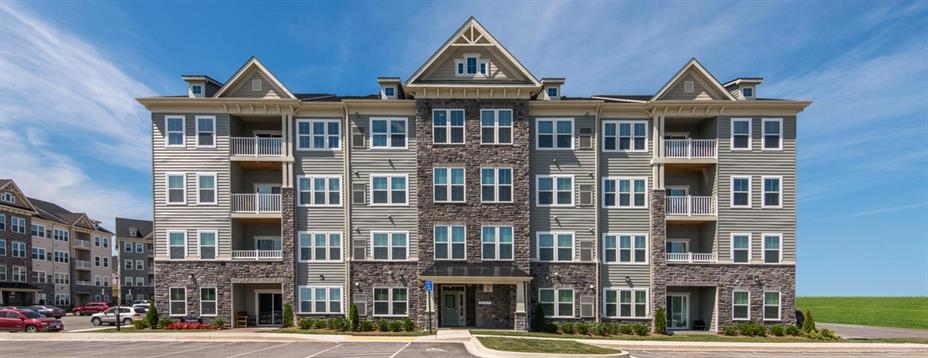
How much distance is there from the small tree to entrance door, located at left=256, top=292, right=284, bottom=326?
4788mm

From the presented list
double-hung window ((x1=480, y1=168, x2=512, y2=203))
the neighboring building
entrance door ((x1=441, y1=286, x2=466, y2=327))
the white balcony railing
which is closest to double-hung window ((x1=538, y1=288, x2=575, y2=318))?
entrance door ((x1=441, y1=286, x2=466, y2=327))

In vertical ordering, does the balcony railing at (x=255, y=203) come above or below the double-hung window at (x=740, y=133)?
below

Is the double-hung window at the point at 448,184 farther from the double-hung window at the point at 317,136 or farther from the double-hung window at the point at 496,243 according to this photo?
the double-hung window at the point at 317,136

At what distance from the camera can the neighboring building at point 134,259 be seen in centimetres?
7775

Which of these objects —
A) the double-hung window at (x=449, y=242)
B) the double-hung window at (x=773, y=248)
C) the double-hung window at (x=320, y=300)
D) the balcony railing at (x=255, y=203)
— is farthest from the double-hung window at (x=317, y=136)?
the double-hung window at (x=773, y=248)

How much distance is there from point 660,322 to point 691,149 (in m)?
9.57

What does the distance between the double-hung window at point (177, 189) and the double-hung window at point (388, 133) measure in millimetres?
10499


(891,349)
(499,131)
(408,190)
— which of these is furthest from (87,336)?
(891,349)

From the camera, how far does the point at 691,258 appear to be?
91.8 ft

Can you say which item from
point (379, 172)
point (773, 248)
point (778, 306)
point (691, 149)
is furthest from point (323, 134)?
point (778, 306)

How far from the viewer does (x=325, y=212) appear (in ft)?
92.9

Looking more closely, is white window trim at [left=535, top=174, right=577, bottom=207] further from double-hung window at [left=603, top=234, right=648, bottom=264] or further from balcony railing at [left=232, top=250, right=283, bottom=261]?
balcony railing at [left=232, top=250, right=283, bottom=261]

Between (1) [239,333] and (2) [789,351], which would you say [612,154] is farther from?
(1) [239,333]

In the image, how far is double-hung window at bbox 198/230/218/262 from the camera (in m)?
27.9
